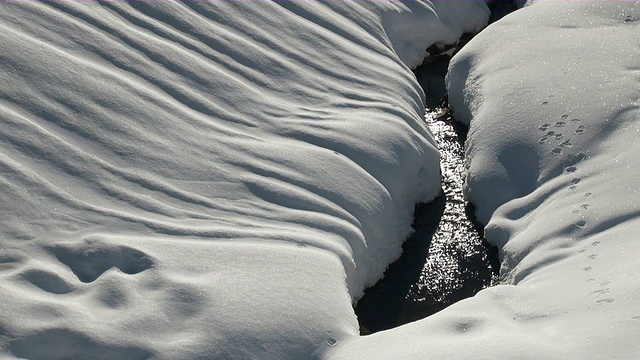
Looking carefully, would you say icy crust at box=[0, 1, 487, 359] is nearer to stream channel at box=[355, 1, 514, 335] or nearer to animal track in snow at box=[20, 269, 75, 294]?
animal track in snow at box=[20, 269, 75, 294]

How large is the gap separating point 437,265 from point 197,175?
1.73 meters

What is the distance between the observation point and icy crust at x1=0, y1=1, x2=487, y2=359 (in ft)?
15.8

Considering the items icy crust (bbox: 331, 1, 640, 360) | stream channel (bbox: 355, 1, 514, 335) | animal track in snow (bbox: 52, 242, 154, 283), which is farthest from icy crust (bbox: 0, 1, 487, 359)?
icy crust (bbox: 331, 1, 640, 360)

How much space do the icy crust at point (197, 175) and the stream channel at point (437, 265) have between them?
0.13 metres

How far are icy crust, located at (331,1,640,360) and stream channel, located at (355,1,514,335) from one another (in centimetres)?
16

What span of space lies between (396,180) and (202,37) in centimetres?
192

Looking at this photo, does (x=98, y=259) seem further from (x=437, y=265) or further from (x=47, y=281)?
(x=437, y=265)

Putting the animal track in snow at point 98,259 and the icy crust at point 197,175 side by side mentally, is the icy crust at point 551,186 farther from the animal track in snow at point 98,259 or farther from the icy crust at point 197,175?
the animal track in snow at point 98,259

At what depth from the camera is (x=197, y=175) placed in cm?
596

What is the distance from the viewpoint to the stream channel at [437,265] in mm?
5898

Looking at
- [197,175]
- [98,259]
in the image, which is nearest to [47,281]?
[98,259]

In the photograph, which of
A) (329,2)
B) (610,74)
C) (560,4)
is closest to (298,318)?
(610,74)

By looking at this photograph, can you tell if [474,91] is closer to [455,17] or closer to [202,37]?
[455,17]

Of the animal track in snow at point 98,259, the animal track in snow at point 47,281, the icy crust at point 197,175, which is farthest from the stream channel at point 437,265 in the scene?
the animal track in snow at point 47,281
